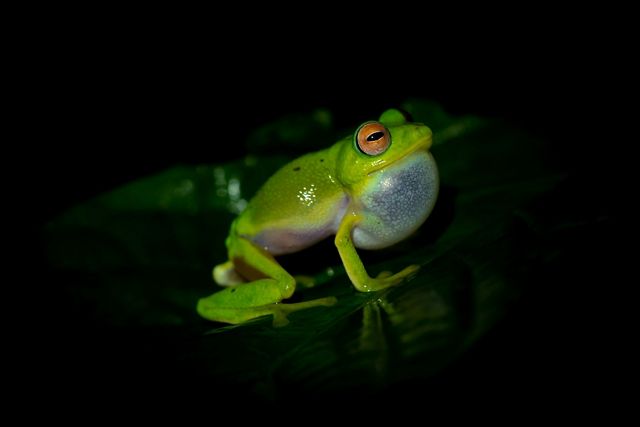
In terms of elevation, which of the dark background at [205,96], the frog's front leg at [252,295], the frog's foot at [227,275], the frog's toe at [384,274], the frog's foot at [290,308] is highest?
the dark background at [205,96]

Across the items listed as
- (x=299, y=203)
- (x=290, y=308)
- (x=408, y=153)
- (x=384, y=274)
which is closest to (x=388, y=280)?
(x=384, y=274)

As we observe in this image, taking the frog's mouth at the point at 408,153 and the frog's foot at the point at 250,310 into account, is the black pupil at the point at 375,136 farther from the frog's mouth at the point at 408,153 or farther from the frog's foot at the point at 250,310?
the frog's foot at the point at 250,310

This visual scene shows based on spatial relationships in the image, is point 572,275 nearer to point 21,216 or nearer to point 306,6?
point 21,216

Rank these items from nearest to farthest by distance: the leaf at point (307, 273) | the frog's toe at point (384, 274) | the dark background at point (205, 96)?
the leaf at point (307, 273) < the frog's toe at point (384, 274) < the dark background at point (205, 96)

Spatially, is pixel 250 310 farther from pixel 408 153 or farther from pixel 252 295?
pixel 408 153

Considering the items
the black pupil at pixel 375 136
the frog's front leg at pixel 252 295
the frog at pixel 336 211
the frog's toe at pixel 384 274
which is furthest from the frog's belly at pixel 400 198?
the frog's front leg at pixel 252 295

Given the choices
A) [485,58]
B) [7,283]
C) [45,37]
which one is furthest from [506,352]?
[45,37]

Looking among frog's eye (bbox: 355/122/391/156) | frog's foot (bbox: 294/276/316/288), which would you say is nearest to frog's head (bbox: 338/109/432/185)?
frog's eye (bbox: 355/122/391/156)
